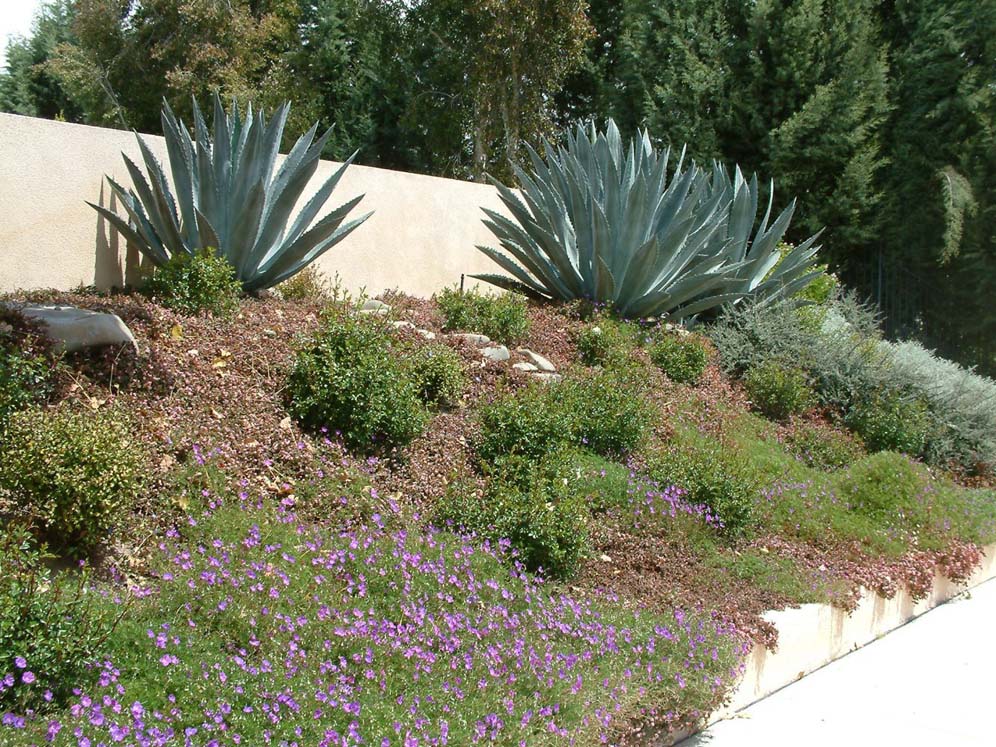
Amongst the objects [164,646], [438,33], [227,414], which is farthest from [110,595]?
[438,33]

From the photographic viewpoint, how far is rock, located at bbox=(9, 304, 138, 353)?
5.35 metres

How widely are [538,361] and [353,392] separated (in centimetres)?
241

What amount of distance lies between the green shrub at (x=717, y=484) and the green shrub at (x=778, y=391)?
251cm

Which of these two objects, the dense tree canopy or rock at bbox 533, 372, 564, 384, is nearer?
rock at bbox 533, 372, 564, 384

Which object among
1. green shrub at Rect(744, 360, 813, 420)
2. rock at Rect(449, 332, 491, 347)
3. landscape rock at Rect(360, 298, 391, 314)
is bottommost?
green shrub at Rect(744, 360, 813, 420)

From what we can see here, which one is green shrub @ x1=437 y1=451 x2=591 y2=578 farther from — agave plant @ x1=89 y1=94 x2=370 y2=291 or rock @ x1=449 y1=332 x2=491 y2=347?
agave plant @ x1=89 y1=94 x2=370 y2=291

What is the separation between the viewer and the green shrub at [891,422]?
9.00m

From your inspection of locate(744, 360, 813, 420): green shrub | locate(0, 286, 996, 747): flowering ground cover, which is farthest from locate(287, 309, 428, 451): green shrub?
locate(744, 360, 813, 420): green shrub

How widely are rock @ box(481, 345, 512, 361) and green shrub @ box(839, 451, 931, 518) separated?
269 cm

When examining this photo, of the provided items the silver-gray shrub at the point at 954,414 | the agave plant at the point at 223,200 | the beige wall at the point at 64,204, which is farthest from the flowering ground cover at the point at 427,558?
the silver-gray shrub at the point at 954,414

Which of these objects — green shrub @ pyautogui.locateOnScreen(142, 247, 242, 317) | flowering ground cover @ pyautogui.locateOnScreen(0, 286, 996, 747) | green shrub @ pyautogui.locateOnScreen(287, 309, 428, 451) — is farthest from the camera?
green shrub @ pyautogui.locateOnScreen(142, 247, 242, 317)

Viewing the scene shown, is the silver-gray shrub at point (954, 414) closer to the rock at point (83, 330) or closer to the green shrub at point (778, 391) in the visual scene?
the green shrub at point (778, 391)

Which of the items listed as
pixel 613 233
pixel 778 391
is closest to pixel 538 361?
pixel 613 233

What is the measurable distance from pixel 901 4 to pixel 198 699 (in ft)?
53.9
